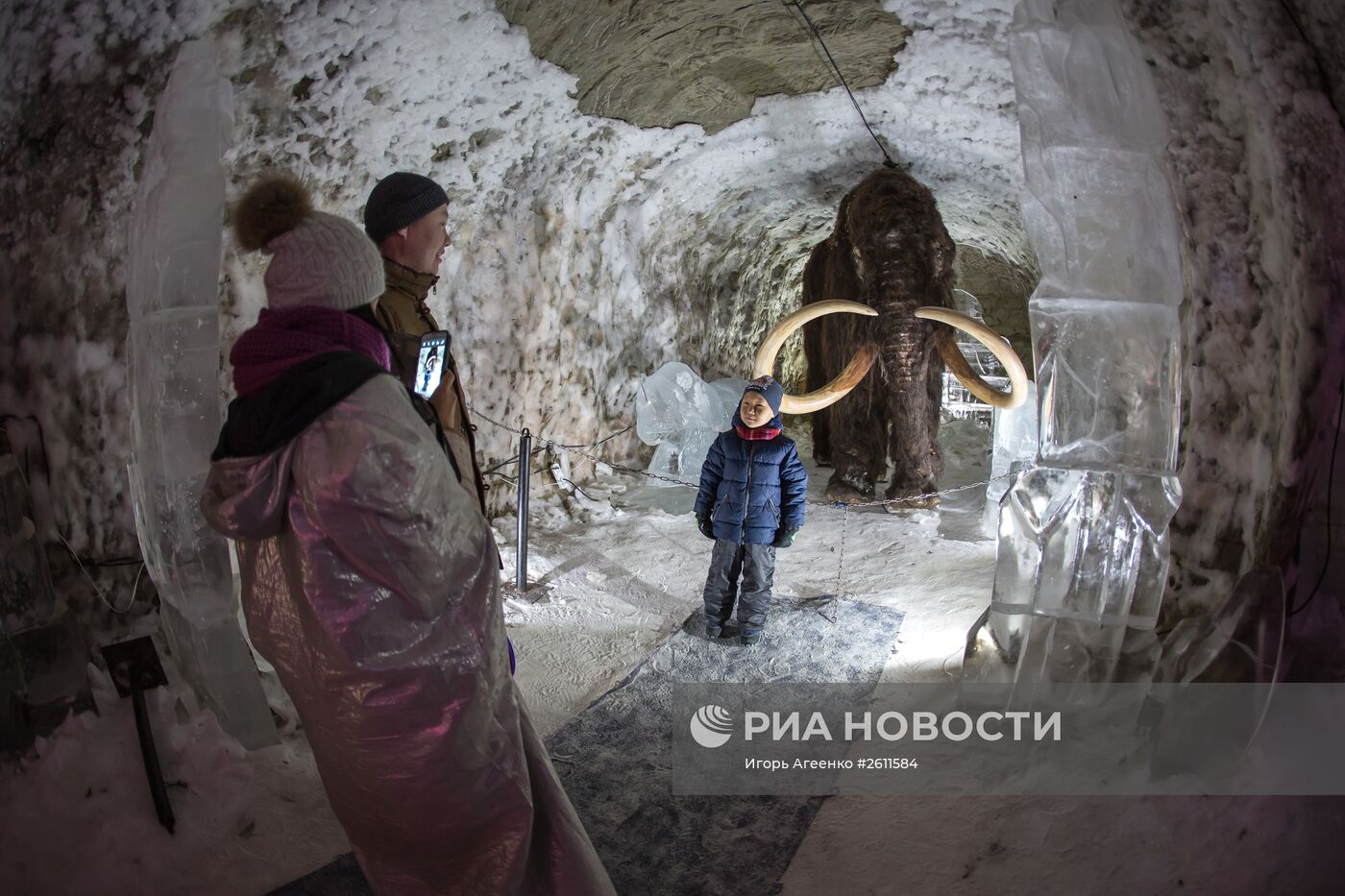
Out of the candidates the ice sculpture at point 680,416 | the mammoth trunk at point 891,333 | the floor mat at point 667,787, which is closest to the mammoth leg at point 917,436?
the mammoth trunk at point 891,333

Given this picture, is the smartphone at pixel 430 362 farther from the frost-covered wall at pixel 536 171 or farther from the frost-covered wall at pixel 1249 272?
the frost-covered wall at pixel 1249 272

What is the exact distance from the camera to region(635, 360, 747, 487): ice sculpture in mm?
6680

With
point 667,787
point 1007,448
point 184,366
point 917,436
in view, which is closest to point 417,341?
point 184,366

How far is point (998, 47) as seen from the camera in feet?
15.9

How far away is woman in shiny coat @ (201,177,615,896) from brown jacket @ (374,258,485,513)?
279mm

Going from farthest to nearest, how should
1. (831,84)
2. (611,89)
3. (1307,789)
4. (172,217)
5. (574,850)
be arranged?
(831,84), (611,89), (172,217), (1307,789), (574,850)

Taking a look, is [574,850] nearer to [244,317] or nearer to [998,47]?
[244,317]

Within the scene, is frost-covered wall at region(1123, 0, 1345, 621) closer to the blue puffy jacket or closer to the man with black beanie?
the blue puffy jacket

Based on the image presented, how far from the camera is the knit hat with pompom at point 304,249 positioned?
1.58 m

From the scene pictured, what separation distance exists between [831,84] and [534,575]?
383 centimetres

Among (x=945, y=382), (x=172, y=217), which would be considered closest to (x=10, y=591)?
(x=172, y=217)

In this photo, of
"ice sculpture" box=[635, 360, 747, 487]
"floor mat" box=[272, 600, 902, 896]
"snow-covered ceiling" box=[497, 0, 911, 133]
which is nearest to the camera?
"floor mat" box=[272, 600, 902, 896]

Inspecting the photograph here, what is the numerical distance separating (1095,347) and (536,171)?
4.06 meters

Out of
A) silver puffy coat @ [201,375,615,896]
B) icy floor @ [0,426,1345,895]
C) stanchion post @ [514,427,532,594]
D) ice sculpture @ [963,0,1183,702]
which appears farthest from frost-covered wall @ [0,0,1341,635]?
silver puffy coat @ [201,375,615,896]
